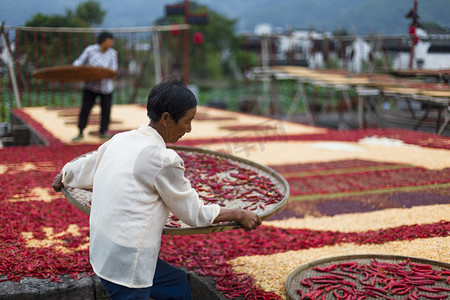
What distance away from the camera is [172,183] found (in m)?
1.70

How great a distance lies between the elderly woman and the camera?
1.69m

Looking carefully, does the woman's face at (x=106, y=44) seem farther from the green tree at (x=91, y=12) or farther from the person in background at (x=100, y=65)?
the green tree at (x=91, y=12)

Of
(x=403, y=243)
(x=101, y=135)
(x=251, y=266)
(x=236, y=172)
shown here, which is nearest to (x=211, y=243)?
(x=251, y=266)

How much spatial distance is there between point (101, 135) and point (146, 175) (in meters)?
4.56

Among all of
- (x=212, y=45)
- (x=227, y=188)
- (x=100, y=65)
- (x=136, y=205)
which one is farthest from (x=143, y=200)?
(x=212, y=45)

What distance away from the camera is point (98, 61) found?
18.5ft

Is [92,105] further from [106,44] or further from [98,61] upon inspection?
[106,44]

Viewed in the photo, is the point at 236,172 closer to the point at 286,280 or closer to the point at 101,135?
the point at 286,280

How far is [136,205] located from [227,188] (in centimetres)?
81

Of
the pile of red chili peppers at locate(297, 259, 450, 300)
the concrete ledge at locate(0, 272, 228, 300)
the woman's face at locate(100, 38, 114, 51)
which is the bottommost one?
the concrete ledge at locate(0, 272, 228, 300)

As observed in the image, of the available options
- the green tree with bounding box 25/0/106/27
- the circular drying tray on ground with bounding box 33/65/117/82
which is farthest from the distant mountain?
the circular drying tray on ground with bounding box 33/65/117/82

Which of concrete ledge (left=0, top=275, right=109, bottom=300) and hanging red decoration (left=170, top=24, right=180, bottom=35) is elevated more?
hanging red decoration (left=170, top=24, right=180, bottom=35)

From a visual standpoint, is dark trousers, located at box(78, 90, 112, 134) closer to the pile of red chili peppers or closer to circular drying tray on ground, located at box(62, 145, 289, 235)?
circular drying tray on ground, located at box(62, 145, 289, 235)

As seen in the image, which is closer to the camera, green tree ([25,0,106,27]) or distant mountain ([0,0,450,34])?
distant mountain ([0,0,450,34])
